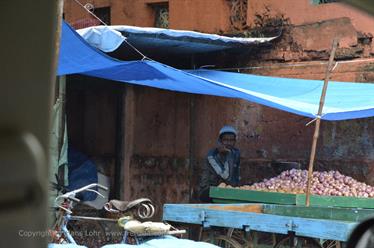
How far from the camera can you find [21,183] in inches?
37.8

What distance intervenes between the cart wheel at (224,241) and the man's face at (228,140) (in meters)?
2.21

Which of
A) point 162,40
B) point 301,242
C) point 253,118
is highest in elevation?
point 162,40

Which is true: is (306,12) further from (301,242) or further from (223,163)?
(301,242)

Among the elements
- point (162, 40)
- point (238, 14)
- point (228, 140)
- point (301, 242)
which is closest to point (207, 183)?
point (228, 140)

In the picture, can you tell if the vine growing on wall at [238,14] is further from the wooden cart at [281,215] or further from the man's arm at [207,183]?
the wooden cart at [281,215]

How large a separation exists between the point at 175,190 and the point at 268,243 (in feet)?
14.5

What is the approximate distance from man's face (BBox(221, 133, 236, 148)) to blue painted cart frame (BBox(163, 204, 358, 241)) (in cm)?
184

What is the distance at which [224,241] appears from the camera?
241 inches

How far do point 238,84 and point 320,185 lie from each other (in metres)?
1.68

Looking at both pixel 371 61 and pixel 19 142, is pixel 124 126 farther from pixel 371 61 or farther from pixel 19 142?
pixel 19 142

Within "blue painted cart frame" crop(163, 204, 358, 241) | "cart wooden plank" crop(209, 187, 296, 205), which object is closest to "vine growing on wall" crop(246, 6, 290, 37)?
"cart wooden plank" crop(209, 187, 296, 205)

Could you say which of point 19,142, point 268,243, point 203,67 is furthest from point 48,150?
point 203,67

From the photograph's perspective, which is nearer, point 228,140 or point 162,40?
point 228,140

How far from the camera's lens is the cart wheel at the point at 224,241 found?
19.7 ft
